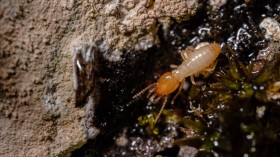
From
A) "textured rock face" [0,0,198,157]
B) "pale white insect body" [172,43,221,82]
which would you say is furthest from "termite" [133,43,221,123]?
"textured rock face" [0,0,198,157]

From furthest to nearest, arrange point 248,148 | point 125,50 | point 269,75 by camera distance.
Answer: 1. point 125,50
2. point 269,75
3. point 248,148

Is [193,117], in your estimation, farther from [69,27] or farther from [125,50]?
[69,27]

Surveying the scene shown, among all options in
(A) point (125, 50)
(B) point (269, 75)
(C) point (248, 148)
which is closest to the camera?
(C) point (248, 148)

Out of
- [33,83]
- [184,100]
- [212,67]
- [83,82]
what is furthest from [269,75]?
[33,83]

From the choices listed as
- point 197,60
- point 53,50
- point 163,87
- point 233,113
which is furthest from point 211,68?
point 53,50

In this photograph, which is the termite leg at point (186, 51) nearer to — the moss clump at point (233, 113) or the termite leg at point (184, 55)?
the termite leg at point (184, 55)

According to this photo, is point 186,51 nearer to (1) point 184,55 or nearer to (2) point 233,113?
(1) point 184,55
